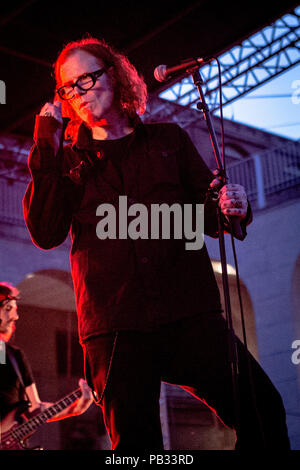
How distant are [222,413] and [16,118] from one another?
7671mm

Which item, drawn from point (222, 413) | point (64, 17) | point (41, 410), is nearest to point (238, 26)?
point (64, 17)

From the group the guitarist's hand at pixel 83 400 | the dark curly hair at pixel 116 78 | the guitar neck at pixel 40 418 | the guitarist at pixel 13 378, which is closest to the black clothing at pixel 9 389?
the guitarist at pixel 13 378

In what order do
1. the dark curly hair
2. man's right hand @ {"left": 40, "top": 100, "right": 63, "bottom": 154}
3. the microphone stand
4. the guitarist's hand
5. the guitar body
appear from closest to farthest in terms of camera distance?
the microphone stand
man's right hand @ {"left": 40, "top": 100, "right": 63, "bottom": 154}
the dark curly hair
the guitar body
the guitarist's hand

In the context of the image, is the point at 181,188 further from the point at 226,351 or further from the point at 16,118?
the point at 16,118

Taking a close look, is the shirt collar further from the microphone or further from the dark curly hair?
the microphone

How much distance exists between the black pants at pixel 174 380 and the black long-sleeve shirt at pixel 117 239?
5cm

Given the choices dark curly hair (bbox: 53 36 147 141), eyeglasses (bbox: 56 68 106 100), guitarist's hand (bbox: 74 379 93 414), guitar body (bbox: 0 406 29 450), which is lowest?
guitar body (bbox: 0 406 29 450)

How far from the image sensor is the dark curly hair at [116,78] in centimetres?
203

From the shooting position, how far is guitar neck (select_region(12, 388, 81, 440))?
5086mm

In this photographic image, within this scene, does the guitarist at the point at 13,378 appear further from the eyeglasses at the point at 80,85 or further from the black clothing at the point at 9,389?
the eyeglasses at the point at 80,85

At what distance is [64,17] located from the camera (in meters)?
6.63

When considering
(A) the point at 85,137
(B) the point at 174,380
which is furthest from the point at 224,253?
(A) the point at 85,137

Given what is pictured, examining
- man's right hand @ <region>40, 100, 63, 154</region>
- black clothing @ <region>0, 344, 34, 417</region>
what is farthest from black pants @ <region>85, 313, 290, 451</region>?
black clothing @ <region>0, 344, 34, 417</region>

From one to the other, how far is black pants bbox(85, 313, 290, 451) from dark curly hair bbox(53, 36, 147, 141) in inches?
30.0
